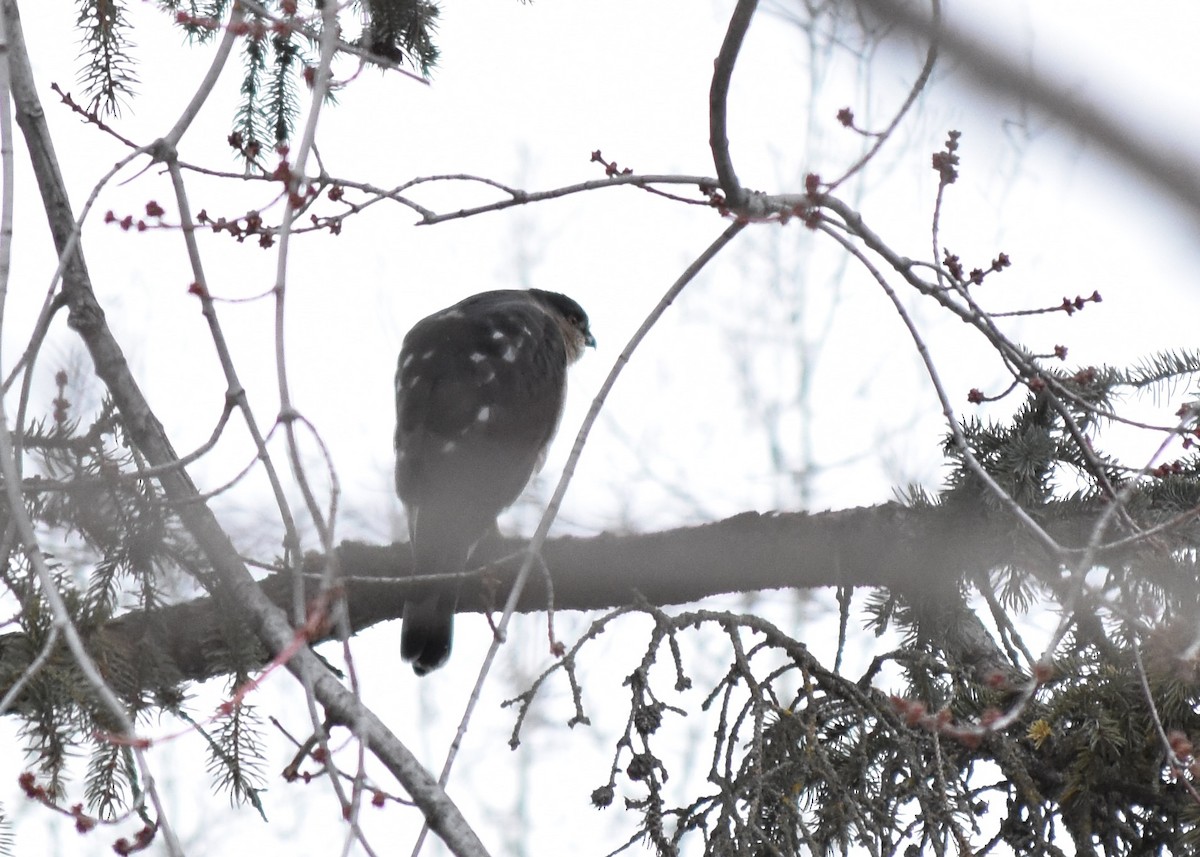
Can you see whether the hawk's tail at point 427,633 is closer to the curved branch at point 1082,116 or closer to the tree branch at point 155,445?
the tree branch at point 155,445

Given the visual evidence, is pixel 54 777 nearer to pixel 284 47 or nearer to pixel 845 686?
pixel 845 686

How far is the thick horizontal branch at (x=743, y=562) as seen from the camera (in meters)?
2.87

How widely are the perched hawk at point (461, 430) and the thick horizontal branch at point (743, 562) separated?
375 millimetres

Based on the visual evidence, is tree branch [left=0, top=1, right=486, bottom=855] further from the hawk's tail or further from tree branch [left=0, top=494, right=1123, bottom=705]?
the hawk's tail

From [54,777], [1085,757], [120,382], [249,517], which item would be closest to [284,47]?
[249,517]

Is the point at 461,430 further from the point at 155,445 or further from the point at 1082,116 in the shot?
the point at 1082,116

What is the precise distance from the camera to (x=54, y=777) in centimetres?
214

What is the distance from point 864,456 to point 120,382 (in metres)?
8.36

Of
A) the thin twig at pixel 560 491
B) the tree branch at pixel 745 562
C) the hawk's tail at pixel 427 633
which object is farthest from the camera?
the hawk's tail at pixel 427 633

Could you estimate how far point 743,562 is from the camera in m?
3.21

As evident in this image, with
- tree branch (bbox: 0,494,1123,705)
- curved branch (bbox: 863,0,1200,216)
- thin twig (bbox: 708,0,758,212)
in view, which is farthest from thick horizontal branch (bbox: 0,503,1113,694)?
curved branch (bbox: 863,0,1200,216)

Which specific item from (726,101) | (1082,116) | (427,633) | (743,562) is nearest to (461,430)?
(427,633)

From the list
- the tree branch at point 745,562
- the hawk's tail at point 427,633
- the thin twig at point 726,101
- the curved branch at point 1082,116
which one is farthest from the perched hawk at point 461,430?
the curved branch at point 1082,116

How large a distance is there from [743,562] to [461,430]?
1404mm
